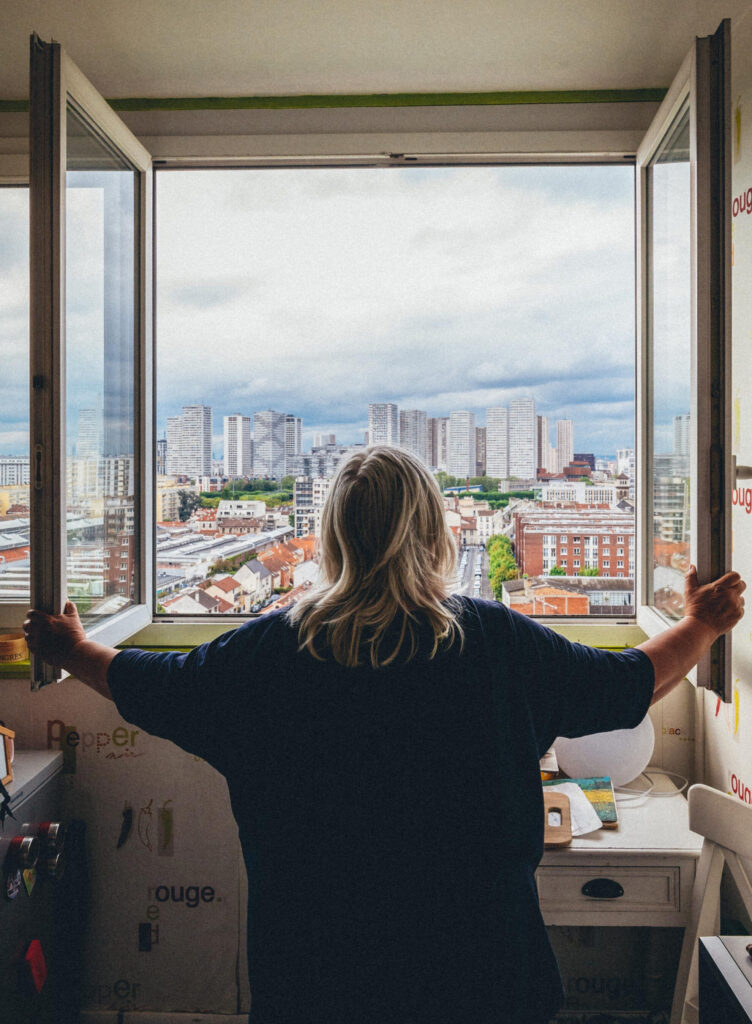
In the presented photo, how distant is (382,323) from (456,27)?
751 mm

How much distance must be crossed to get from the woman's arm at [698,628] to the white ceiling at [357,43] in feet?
4.45

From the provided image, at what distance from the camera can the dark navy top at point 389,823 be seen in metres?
0.90

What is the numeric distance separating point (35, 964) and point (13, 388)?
1.55 m

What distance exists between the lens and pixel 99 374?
5.62ft

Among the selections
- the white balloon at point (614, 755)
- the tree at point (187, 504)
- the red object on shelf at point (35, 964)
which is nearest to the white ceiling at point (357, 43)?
the tree at point (187, 504)

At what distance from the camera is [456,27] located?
5.29ft

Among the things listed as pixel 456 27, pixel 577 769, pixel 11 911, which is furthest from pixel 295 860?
pixel 456 27

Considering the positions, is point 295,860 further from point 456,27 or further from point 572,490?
point 456,27

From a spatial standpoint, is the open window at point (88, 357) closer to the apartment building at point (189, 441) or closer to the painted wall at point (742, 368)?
the apartment building at point (189, 441)

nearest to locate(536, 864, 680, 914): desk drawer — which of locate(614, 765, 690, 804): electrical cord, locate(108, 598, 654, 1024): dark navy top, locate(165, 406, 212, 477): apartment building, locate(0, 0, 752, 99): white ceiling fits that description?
locate(614, 765, 690, 804): electrical cord

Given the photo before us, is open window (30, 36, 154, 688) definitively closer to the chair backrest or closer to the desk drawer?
the desk drawer

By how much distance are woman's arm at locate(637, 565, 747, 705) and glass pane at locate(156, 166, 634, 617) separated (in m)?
0.77

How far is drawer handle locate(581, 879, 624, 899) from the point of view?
1.45 meters

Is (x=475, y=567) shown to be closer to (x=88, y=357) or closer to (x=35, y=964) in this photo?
(x=88, y=357)
